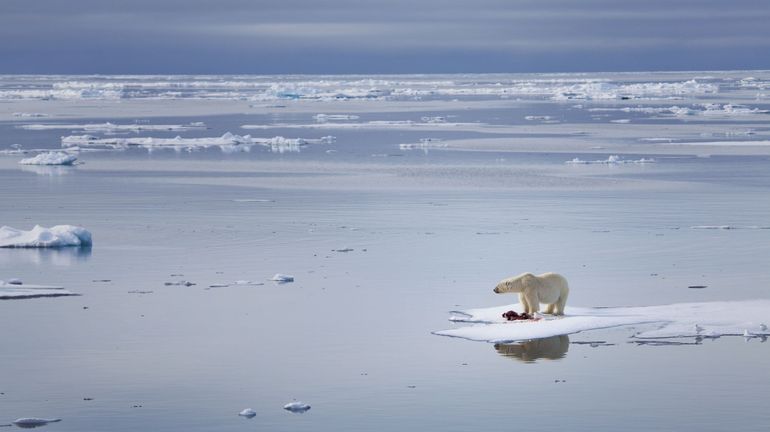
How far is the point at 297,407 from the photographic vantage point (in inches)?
305

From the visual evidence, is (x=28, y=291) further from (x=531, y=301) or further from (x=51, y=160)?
(x=51, y=160)

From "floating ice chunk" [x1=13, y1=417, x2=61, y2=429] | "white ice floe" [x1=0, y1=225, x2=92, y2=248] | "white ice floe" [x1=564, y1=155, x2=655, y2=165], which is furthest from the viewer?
"white ice floe" [x1=564, y1=155, x2=655, y2=165]

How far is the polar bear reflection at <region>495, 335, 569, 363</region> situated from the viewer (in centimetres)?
915

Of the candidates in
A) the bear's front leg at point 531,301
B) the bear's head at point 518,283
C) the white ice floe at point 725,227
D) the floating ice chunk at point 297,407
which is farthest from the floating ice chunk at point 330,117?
the floating ice chunk at point 297,407

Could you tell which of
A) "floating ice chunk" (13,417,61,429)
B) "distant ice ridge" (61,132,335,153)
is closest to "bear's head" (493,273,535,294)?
"floating ice chunk" (13,417,61,429)

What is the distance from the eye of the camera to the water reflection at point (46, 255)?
13781 mm

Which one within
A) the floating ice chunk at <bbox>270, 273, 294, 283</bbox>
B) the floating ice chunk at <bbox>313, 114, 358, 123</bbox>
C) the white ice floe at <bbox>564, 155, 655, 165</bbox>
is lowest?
the floating ice chunk at <bbox>270, 273, 294, 283</bbox>

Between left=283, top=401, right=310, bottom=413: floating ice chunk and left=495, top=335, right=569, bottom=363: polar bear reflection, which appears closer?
left=283, top=401, right=310, bottom=413: floating ice chunk

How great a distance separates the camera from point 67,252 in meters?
14.4

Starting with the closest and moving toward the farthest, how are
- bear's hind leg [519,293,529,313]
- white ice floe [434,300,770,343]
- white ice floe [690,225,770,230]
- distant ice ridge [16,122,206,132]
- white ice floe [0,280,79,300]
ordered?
white ice floe [434,300,770,343] < bear's hind leg [519,293,529,313] < white ice floe [0,280,79,300] < white ice floe [690,225,770,230] < distant ice ridge [16,122,206,132]

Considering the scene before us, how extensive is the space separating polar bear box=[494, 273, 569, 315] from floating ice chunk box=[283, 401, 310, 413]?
10.1ft

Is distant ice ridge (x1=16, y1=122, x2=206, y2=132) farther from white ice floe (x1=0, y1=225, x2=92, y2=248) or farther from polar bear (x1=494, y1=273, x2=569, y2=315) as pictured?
polar bear (x1=494, y1=273, x2=569, y2=315)

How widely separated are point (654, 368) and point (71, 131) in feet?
112

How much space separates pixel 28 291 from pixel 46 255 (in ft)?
8.03
